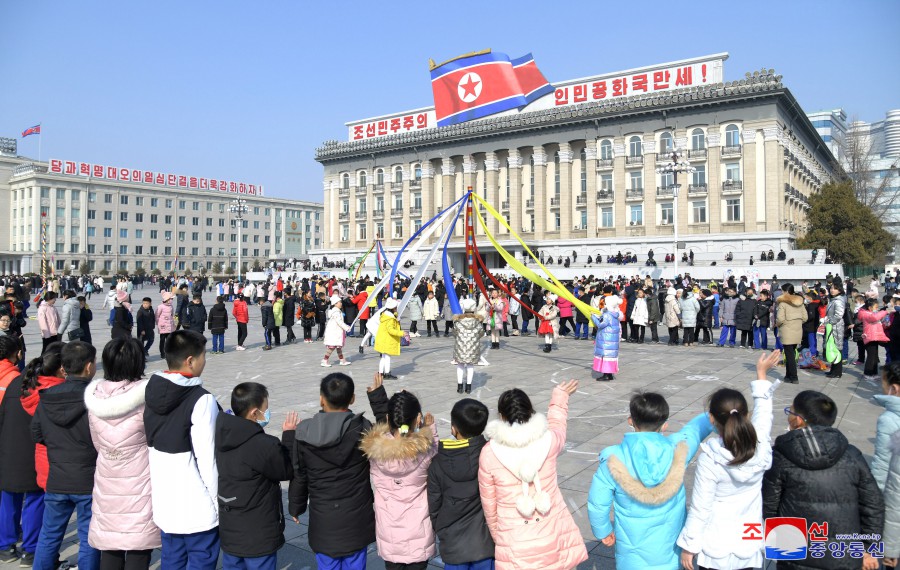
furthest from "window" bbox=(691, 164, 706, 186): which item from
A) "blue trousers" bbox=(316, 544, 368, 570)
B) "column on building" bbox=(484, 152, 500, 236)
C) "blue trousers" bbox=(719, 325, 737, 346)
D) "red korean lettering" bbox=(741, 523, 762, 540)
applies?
"blue trousers" bbox=(316, 544, 368, 570)

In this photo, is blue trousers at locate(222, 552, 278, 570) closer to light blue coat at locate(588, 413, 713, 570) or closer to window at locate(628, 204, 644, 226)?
light blue coat at locate(588, 413, 713, 570)

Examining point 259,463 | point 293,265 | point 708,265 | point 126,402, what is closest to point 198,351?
point 126,402

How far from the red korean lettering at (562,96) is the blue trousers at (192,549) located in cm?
5486

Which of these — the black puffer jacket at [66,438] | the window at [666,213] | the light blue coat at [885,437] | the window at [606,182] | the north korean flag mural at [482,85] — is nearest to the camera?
the light blue coat at [885,437]

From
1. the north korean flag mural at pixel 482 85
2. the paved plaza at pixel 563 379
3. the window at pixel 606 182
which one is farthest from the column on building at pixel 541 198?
the paved plaza at pixel 563 379

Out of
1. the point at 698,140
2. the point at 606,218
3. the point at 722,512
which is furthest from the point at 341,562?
the point at 606,218

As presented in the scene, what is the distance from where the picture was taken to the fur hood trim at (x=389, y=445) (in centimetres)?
357

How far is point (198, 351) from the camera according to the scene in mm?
3992

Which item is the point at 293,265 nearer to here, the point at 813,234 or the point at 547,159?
the point at 547,159

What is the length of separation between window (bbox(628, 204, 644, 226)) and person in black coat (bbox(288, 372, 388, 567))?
164 feet

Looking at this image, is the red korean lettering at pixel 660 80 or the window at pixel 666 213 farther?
the window at pixel 666 213

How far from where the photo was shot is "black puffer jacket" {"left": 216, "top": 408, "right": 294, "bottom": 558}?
3611 mm

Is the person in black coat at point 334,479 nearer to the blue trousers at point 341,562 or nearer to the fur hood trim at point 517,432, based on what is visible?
the blue trousers at point 341,562

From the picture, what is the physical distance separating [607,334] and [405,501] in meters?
9.59
